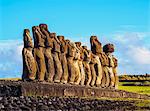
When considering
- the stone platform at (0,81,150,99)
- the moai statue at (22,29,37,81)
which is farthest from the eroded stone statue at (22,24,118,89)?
the stone platform at (0,81,150,99)

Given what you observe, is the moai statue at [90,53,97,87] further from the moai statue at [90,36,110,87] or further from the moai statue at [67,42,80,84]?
the moai statue at [67,42,80,84]

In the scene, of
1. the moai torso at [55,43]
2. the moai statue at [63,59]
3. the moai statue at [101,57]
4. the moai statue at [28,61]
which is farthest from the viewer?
the moai statue at [101,57]

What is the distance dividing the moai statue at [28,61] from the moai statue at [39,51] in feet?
0.87

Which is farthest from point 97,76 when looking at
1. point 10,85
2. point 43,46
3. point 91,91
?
point 10,85

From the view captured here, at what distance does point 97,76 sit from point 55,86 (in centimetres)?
904

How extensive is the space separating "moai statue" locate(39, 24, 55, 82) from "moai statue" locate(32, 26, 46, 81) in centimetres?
22

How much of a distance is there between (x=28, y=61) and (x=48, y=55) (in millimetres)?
1355

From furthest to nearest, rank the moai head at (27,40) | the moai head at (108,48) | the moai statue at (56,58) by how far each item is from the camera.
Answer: the moai head at (108,48) → the moai statue at (56,58) → the moai head at (27,40)

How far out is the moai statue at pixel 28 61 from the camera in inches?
823

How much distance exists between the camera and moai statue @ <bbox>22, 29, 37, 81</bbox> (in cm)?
2091

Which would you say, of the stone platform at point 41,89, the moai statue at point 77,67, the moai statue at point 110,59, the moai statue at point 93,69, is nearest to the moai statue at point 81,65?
the moai statue at point 77,67

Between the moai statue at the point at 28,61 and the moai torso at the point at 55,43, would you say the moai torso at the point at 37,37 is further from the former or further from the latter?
the moai torso at the point at 55,43

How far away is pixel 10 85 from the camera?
1753 cm

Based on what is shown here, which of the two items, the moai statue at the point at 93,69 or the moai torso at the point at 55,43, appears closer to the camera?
the moai torso at the point at 55,43
